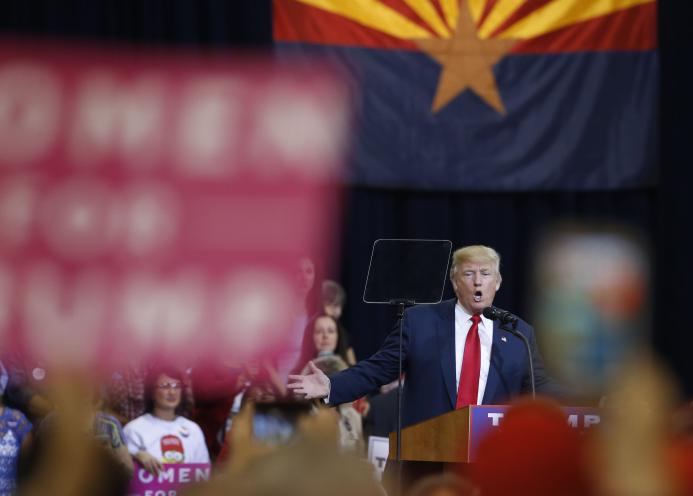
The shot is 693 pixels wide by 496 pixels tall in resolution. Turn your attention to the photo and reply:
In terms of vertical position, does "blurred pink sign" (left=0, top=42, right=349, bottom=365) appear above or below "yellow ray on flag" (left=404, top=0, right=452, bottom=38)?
below

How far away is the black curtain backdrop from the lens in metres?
6.29

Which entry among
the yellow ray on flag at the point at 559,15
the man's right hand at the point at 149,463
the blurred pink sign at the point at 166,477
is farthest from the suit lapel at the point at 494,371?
the yellow ray on flag at the point at 559,15

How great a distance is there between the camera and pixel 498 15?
6531 mm

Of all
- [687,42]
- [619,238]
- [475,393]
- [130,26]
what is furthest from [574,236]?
[475,393]

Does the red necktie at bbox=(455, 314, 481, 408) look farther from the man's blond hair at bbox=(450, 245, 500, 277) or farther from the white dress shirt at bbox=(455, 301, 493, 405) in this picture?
the man's blond hair at bbox=(450, 245, 500, 277)

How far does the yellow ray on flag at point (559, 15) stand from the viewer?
648 centimetres

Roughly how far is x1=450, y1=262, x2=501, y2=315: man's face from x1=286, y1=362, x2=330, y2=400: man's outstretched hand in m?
0.59

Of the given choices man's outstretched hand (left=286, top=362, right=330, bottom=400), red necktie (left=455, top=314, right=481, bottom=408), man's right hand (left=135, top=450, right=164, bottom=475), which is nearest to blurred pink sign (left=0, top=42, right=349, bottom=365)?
man's right hand (left=135, top=450, right=164, bottom=475)

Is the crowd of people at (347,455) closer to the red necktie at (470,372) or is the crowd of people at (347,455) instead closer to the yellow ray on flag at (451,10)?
the red necktie at (470,372)

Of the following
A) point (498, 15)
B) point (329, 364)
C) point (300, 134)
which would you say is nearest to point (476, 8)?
point (498, 15)

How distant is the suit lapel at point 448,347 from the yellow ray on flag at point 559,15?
131 inches

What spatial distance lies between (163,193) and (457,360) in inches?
115

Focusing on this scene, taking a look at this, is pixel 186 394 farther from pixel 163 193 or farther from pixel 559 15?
pixel 559 15

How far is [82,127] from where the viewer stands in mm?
6141
